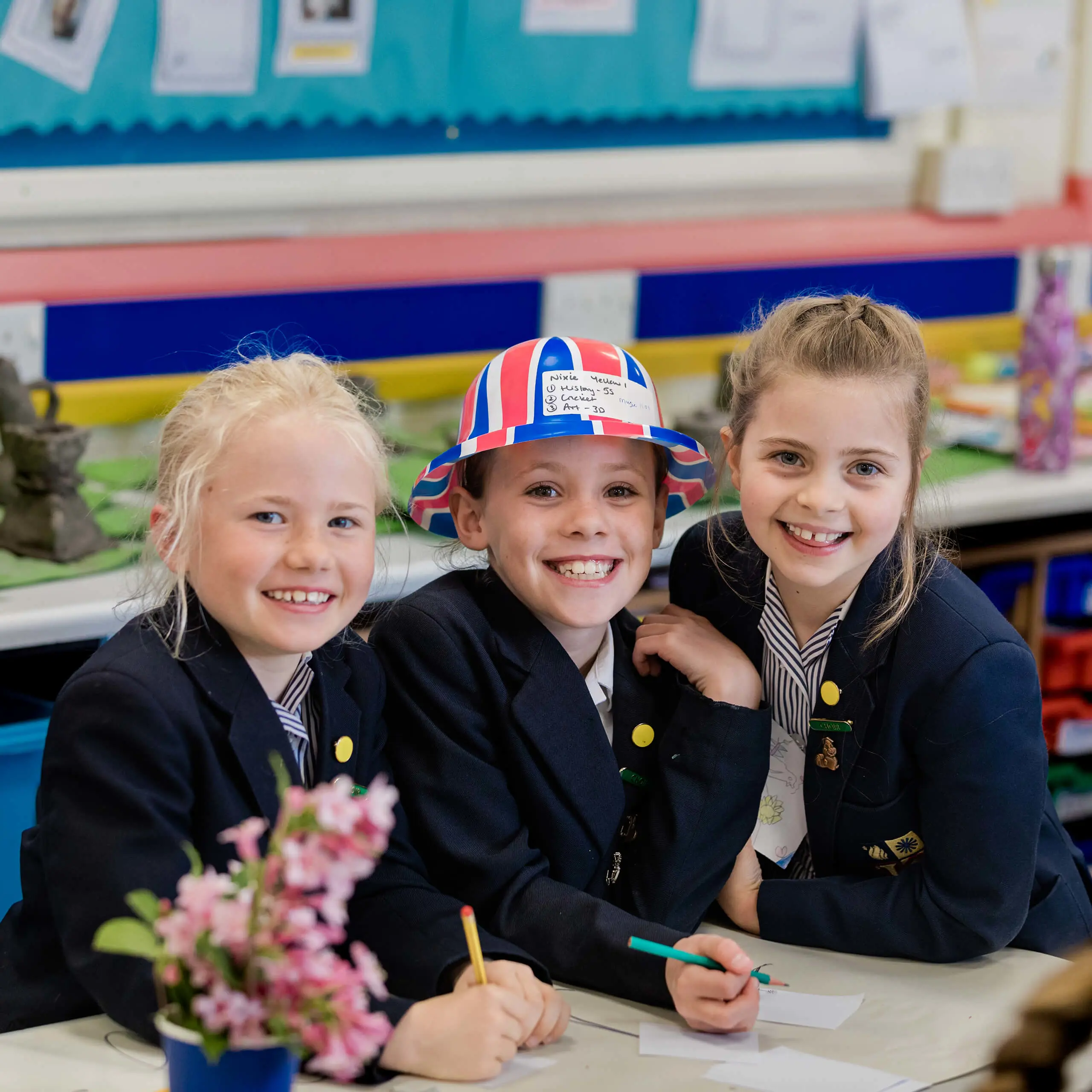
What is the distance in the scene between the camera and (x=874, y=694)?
55.6 inches

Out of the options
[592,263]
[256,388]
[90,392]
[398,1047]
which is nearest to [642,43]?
[592,263]

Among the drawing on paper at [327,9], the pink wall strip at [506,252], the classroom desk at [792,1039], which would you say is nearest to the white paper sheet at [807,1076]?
the classroom desk at [792,1039]

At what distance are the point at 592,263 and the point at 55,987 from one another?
187 cm

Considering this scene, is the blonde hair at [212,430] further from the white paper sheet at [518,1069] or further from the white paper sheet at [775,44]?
the white paper sheet at [775,44]

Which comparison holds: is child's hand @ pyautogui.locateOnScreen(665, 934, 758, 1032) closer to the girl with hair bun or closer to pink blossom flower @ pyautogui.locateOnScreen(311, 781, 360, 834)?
the girl with hair bun

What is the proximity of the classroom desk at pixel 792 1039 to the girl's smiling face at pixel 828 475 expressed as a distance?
0.36m

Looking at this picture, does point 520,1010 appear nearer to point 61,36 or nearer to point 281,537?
point 281,537

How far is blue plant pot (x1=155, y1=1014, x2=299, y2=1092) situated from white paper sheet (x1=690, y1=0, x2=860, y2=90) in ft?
7.76

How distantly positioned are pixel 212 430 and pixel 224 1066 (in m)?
0.55

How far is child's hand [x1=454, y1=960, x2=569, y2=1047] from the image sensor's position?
117 centimetres

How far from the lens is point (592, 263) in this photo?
2822 millimetres

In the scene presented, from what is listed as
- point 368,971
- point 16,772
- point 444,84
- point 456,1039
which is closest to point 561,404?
point 456,1039

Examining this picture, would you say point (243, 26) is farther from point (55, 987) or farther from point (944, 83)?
point (55, 987)

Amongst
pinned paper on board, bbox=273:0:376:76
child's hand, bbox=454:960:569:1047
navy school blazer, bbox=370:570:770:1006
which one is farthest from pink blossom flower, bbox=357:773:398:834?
pinned paper on board, bbox=273:0:376:76
